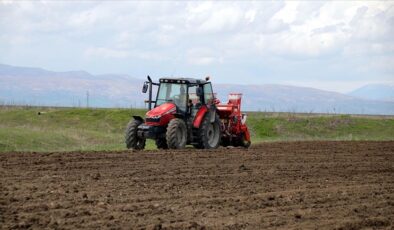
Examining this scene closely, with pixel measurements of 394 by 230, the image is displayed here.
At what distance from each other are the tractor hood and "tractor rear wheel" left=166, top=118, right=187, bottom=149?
461 mm

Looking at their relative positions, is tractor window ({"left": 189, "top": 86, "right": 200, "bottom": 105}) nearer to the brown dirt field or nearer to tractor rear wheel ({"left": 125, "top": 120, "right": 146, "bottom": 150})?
tractor rear wheel ({"left": 125, "top": 120, "right": 146, "bottom": 150})

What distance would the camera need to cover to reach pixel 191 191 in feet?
42.3

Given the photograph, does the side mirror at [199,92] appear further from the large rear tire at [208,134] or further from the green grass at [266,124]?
the green grass at [266,124]

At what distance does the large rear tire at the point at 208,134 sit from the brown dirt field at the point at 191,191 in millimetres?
2552

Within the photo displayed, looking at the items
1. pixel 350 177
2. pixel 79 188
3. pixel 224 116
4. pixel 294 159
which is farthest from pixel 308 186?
pixel 224 116

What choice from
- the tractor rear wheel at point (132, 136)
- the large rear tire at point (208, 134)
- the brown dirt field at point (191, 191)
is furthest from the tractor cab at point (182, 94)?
the brown dirt field at point (191, 191)

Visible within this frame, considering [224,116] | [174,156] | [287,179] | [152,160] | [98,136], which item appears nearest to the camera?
[287,179]

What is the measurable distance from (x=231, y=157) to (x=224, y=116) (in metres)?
5.30

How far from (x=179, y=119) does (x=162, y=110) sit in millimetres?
636

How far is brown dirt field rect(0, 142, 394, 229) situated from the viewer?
10094 mm

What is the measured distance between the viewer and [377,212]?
36.8 feet

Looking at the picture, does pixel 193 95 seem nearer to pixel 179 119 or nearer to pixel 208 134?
pixel 179 119

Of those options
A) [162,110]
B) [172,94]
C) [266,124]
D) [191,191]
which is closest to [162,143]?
[162,110]

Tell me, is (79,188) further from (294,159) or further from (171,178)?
(294,159)
